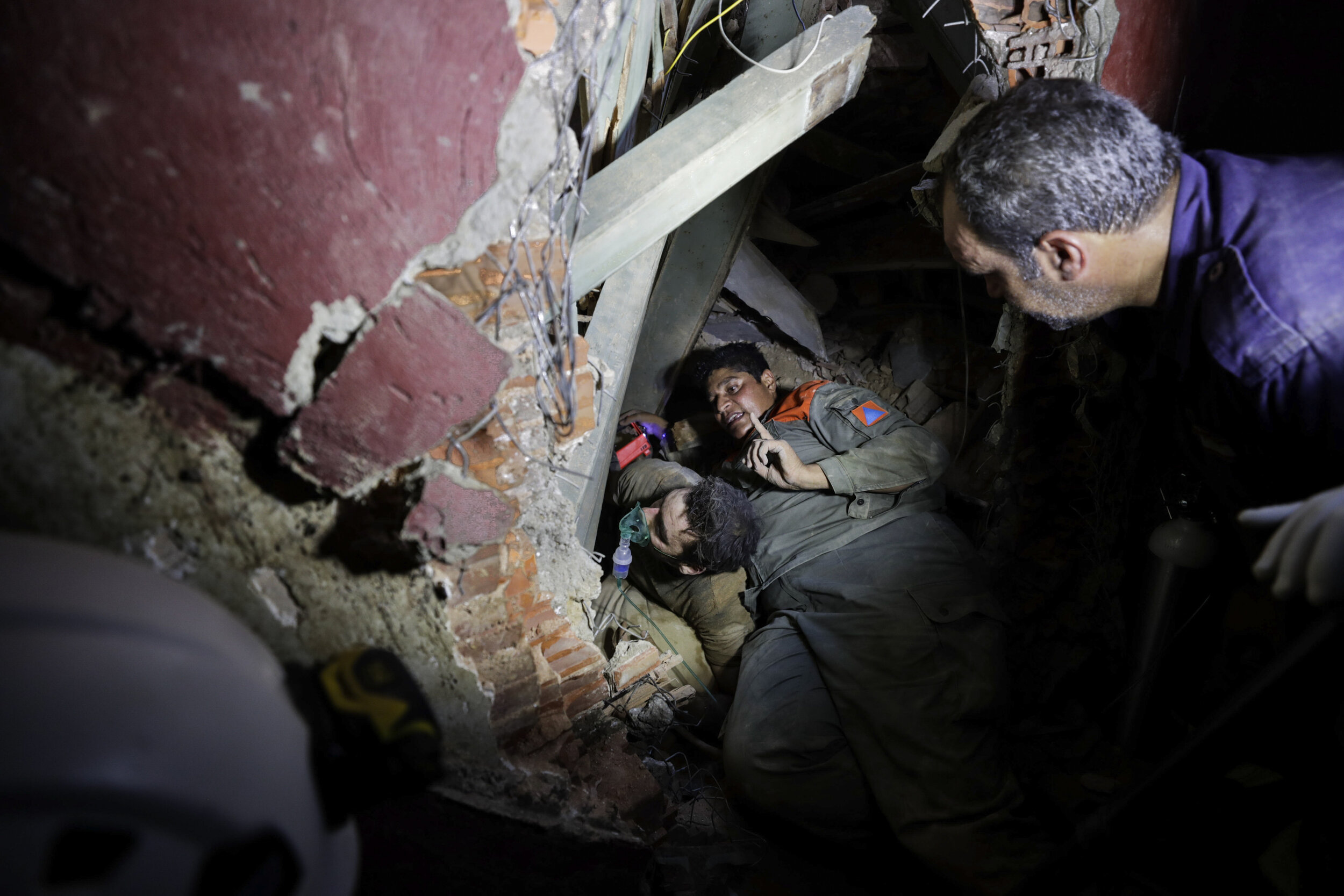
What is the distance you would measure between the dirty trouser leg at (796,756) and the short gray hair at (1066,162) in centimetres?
188

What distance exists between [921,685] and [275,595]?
7.29ft

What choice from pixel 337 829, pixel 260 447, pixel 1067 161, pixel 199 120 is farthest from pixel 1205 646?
pixel 199 120

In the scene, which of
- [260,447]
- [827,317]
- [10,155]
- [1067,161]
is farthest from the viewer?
[827,317]

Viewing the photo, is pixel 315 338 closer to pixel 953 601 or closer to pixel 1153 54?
pixel 1153 54

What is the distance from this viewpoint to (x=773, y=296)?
3.98 metres

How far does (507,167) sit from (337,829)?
1110 millimetres

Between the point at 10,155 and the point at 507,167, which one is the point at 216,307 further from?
the point at 507,167

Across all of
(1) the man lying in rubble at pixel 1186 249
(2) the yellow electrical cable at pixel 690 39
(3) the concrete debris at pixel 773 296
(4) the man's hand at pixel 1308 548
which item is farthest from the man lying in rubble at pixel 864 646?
(2) the yellow electrical cable at pixel 690 39

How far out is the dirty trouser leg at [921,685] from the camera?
2.19 metres

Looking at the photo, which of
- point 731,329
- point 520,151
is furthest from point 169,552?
point 731,329

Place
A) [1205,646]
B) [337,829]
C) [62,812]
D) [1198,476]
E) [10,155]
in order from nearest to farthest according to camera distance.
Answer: [62,812], [10,155], [337,829], [1198,476], [1205,646]

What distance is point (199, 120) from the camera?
2.86ft

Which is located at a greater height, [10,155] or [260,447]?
[10,155]

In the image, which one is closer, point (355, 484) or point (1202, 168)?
point (355, 484)
